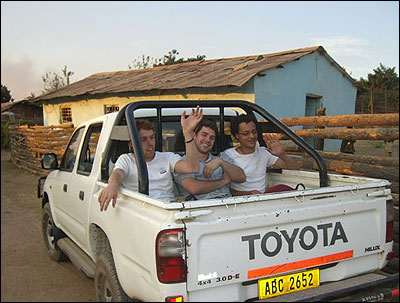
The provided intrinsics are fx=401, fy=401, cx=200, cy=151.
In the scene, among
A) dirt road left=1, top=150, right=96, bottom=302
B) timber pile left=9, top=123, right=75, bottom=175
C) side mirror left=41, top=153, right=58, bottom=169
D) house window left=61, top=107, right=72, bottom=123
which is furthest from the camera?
house window left=61, top=107, right=72, bottom=123

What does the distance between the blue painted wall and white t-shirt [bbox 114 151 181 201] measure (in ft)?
27.2

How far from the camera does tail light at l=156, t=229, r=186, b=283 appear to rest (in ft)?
7.26

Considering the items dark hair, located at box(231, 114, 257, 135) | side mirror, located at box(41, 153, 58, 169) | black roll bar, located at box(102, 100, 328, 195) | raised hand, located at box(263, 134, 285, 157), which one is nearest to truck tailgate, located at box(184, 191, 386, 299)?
black roll bar, located at box(102, 100, 328, 195)

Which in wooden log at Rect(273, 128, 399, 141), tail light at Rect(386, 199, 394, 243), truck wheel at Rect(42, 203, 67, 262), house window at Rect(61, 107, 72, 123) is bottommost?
truck wheel at Rect(42, 203, 67, 262)

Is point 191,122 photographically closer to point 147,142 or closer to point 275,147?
point 147,142

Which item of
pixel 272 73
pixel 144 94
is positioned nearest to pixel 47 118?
pixel 144 94

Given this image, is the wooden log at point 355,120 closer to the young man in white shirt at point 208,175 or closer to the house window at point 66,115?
the young man in white shirt at point 208,175

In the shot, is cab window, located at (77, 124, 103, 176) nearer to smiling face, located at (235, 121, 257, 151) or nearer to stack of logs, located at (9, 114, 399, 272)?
smiling face, located at (235, 121, 257, 151)

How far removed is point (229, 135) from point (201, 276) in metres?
2.56

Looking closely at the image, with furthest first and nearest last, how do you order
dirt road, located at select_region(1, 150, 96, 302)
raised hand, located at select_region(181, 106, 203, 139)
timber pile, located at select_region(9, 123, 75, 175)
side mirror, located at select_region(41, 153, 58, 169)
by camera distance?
timber pile, located at select_region(9, 123, 75, 175) < side mirror, located at select_region(41, 153, 58, 169) < raised hand, located at select_region(181, 106, 203, 139) < dirt road, located at select_region(1, 150, 96, 302)

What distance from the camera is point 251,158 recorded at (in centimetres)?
395

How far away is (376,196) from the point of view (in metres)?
2.91

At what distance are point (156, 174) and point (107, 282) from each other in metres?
0.93

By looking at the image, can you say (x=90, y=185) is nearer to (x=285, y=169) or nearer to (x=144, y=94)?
(x=285, y=169)
